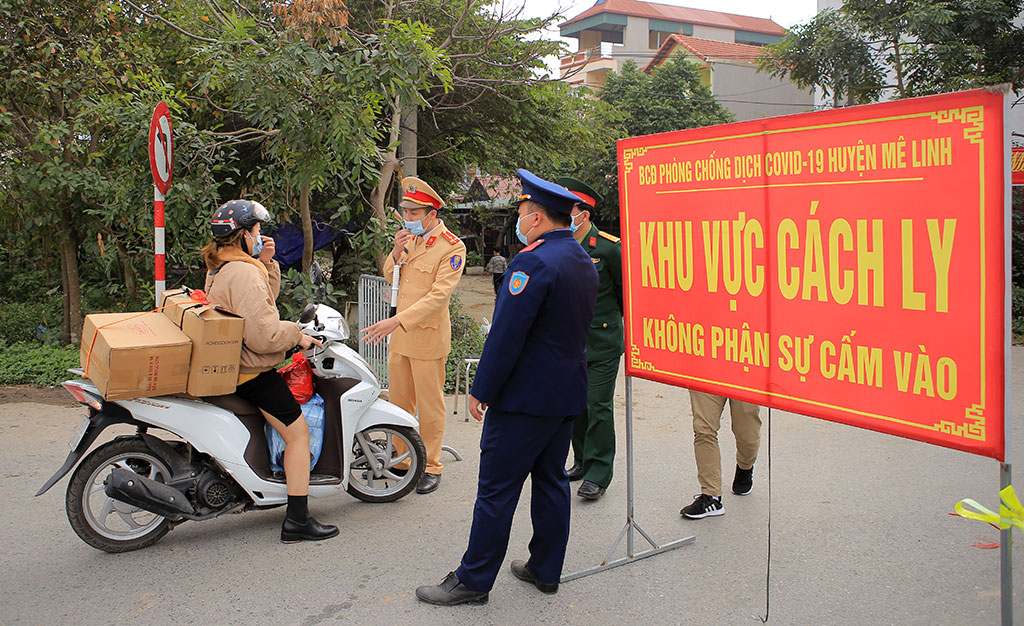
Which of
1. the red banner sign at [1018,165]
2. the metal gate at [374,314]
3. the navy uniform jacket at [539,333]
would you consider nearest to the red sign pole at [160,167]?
the metal gate at [374,314]

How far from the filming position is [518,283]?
3.51 metres

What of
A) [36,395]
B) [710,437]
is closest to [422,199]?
[710,437]

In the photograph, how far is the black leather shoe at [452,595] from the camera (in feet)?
12.1

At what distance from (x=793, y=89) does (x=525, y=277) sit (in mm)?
37598

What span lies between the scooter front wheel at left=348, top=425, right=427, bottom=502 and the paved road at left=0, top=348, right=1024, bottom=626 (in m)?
0.11

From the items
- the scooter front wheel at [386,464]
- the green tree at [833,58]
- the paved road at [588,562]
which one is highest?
the green tree at [833,58]

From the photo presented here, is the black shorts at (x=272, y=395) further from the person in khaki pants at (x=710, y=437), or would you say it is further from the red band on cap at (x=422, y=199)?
the person in khaki pants at (x=710, y=437)

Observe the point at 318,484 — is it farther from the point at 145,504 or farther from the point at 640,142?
the point at 640,142

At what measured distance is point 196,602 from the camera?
3701 mm

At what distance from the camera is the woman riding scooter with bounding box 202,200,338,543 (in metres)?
4.11

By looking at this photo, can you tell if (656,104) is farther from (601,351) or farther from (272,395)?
(272,395)

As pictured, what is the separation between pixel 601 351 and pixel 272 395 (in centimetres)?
198

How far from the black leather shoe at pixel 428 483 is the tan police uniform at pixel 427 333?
0.11ft

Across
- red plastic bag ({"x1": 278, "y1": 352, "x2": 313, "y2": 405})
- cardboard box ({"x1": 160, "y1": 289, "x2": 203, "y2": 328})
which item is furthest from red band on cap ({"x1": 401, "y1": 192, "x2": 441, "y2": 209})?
cardboard box ({"x1": 160, "y1": 289, "x2": 203, "y2": 328})
